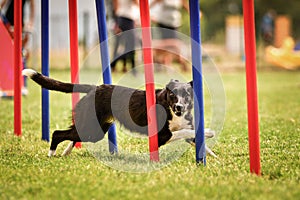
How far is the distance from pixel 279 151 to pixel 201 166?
1.10 metres

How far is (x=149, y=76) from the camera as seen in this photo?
15.6ft

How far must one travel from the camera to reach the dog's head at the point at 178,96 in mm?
5094

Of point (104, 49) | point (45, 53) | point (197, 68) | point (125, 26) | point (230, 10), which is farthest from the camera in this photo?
point (230, 10)

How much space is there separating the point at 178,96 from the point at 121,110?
1.82 ft

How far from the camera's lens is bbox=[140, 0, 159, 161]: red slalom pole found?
187 inches

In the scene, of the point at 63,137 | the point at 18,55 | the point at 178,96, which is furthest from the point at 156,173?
the point at 18,55

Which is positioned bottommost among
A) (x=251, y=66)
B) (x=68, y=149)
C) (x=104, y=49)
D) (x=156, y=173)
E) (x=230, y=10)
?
(x=156, y=173)

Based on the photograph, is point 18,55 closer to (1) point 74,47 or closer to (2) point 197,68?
(1) point 74,47

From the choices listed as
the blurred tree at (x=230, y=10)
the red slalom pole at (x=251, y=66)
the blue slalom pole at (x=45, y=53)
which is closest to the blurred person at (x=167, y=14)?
the blue slalom pole at (x=45, y=53)

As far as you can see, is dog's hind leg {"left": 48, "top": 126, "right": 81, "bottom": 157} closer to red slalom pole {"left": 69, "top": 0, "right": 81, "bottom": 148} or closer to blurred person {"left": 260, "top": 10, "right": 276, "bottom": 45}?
red slalom pole {"left": 69, "top": 0, "right": 81, "bottom": 148}

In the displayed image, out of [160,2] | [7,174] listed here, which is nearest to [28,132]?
[7,174]

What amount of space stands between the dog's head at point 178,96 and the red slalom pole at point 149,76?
285mm

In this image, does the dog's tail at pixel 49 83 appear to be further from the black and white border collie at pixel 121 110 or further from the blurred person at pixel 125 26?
the blurred person at pixel 125 26

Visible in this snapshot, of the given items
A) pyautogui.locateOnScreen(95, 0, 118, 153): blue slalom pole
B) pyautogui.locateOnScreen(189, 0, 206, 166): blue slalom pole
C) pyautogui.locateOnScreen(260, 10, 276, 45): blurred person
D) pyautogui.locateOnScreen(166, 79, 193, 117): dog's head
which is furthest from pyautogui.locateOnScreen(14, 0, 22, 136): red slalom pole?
pyautogui.locateOnScreen(260, 10, 276, 45): blurred person
